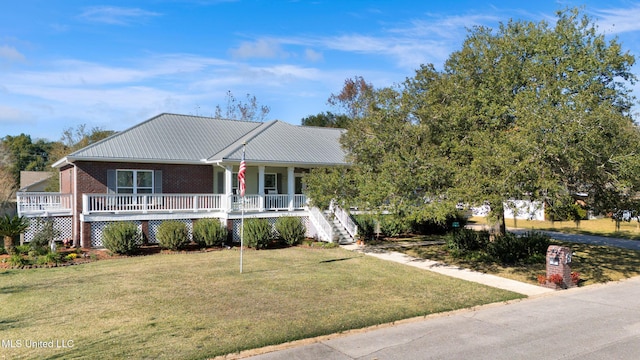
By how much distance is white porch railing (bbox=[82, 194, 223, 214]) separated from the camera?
61.5 ft

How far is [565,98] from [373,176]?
6576 millimetres

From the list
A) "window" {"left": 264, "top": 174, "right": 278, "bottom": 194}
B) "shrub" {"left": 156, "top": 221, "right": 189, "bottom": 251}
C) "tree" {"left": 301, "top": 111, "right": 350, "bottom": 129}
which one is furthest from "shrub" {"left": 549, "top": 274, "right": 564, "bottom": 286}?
"tree" {"left": 301, "top": 111, "right": 350, "bottom": 129}

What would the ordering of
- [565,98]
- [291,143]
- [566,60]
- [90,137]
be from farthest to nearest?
[90,137], [291,143], [566,60], [565,98]

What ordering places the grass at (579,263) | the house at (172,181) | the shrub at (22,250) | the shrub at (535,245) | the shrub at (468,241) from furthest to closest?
the house at (172,181) → the shrub at (468,241) → the shrub at (535,245) → the shrub at (22,250) → the grass at (579,263)

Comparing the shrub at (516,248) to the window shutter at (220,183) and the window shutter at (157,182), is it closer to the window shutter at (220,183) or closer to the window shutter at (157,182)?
the window shutter at (220,183)

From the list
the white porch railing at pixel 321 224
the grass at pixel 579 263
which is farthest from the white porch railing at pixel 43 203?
the grass at pixel 579 263

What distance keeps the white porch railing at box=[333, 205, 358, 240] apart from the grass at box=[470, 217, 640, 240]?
33.0 ft

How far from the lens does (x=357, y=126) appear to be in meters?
17.8

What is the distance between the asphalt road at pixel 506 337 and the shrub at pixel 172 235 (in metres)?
12.0

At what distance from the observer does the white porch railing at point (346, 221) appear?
2156 cm

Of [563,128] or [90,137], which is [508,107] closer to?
[563,128]

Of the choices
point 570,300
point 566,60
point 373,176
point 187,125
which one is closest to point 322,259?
point 373,176

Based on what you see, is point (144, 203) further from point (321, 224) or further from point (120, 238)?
point (321, 224)

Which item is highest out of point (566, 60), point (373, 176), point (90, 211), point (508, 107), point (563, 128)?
point (566, 60)
